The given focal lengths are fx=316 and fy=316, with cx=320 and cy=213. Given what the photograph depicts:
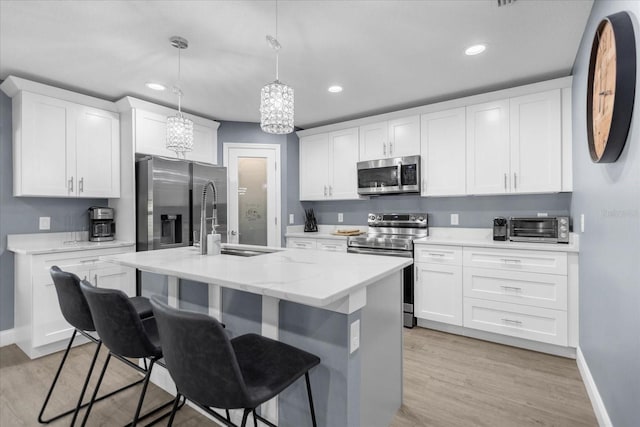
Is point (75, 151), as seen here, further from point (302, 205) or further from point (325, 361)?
point (325, 361)

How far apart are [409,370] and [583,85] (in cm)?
243

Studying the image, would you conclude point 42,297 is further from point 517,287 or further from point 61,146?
point 517,287

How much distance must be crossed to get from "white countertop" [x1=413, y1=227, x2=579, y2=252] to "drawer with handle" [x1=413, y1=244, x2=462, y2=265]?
0.05 metres

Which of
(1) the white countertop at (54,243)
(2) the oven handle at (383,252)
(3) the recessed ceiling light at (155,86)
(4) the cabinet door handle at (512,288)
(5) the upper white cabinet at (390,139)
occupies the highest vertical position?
(3) the recessed ceiling light at (155,86)

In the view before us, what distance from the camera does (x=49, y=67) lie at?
2.71m

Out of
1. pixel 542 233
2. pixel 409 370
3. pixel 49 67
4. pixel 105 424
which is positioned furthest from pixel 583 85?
pixel 49 67

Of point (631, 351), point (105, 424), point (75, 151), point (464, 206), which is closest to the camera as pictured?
point (631, 351)

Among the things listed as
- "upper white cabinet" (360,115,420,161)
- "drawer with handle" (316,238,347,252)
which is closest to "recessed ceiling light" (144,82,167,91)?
"upper white cabinet" (360,115,420,161)

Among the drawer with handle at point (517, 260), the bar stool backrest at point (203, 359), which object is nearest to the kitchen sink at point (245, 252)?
the bar stool backrest at point (203, 359)

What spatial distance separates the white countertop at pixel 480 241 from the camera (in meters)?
2.64

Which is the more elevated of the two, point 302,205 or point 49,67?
point 49,67

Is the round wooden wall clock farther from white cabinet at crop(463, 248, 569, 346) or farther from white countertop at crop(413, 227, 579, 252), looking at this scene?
white cabinet at crop(463, 248, 569, 346)

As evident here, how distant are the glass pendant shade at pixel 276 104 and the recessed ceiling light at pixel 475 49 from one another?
156 centimetres

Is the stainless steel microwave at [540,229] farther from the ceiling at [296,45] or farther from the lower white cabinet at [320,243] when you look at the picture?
the lower white cabinet at [320,243]
